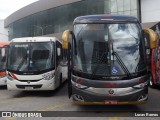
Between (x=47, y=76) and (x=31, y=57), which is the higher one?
(x=31, y=57)

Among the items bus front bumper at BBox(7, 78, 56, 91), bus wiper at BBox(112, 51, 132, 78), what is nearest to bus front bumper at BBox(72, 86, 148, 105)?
bus wiper at BBox(112, 51, 132, 78)

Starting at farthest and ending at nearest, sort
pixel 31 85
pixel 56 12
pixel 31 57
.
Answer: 1. pixel 56 12
2. pixel 31 57
3. pixel 31 85

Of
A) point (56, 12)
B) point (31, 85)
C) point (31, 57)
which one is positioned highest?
point (56, 12)

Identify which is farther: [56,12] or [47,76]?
[56,12]

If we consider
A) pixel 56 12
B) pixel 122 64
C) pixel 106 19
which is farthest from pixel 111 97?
pixel 56 12

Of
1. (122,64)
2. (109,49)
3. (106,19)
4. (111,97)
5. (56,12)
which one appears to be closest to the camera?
(111,97)

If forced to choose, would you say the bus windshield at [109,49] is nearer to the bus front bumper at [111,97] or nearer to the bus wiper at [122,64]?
the bus wiper at [122,64]

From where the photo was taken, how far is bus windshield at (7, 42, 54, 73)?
1418 cm

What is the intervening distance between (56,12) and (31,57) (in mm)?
45336

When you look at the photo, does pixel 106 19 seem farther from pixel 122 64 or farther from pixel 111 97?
pixel 111 97

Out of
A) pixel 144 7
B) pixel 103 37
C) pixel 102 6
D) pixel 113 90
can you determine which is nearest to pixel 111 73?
pixel 113 90

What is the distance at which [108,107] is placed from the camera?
11234 mm

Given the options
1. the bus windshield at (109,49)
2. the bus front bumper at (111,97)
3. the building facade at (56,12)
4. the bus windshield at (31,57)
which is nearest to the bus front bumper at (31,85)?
the bus windshield at (31,57)

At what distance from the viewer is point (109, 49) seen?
10.4 metres
